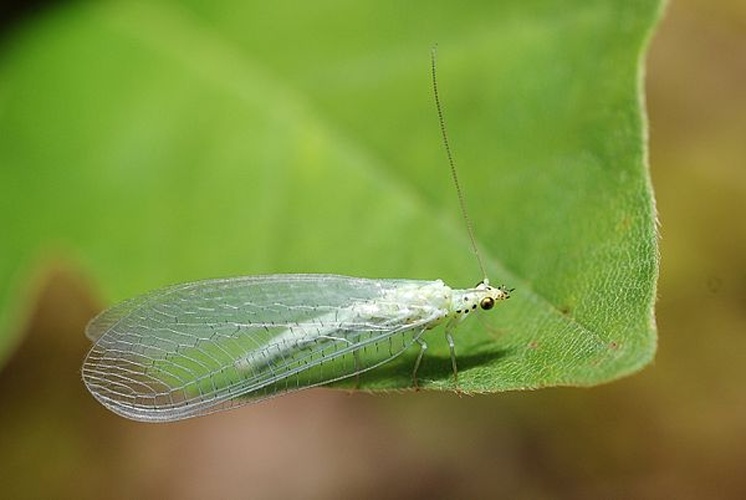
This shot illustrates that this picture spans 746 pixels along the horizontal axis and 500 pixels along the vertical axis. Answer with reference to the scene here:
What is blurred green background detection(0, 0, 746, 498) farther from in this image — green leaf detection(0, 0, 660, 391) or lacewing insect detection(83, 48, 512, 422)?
lacewing insect detection(83, 48, 512, 422)

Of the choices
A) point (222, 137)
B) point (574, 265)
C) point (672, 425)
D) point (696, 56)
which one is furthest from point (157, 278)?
point (696, 56)

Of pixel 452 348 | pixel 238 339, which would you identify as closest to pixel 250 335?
pixel 238 339

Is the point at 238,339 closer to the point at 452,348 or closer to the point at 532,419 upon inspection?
the point at 452,348

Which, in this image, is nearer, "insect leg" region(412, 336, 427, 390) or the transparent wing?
"insect leg" region(412, 336, 427, 390)

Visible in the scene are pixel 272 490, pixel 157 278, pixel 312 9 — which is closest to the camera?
pixel 157 278

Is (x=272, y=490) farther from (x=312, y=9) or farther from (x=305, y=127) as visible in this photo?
(x=312, y=9)

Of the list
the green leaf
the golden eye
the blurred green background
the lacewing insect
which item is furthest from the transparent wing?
the blurred green background
